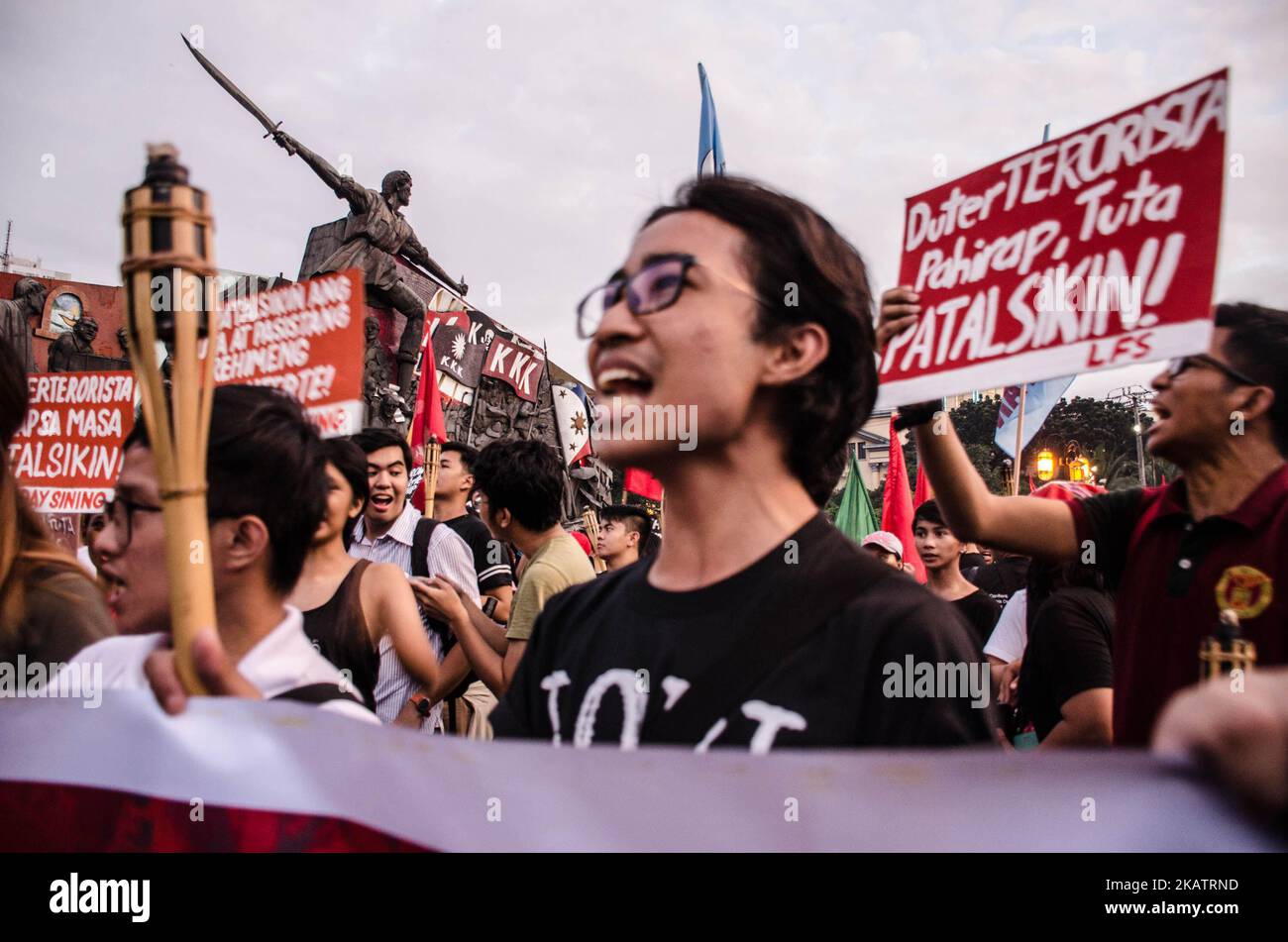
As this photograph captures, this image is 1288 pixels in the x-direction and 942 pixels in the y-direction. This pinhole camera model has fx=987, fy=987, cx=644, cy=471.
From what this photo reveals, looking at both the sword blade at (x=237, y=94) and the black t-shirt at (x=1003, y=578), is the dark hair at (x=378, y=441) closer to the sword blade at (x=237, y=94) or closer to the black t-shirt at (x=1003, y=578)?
the black t-shirt at (x=1003, y=578)

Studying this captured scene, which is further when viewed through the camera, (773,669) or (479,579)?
(479,579)

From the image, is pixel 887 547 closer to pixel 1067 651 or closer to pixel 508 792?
pixel 1067 651

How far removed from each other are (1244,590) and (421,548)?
131 inches

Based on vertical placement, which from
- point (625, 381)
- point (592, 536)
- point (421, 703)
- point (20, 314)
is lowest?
point (421, 703)

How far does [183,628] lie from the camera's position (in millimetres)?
1344

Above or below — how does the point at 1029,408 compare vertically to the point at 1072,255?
above

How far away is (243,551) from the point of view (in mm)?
1812

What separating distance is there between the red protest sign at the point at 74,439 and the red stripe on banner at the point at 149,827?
3150 mm

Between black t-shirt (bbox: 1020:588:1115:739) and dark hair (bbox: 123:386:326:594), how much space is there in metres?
2.30

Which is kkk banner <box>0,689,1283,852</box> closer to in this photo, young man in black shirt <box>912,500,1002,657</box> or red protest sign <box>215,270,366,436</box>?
red protest sign <box>215,270,366,436</box>

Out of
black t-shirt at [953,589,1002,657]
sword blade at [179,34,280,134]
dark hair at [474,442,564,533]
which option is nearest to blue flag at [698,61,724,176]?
dark hair at [474,442,564,533]

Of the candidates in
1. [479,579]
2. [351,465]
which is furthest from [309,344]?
[479,579]

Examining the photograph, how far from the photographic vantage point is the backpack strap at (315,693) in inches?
66.7

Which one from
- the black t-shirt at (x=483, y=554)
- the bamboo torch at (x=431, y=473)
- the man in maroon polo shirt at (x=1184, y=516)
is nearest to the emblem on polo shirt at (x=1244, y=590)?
the man in maroon polo shirt at (x=1184, y=516)
